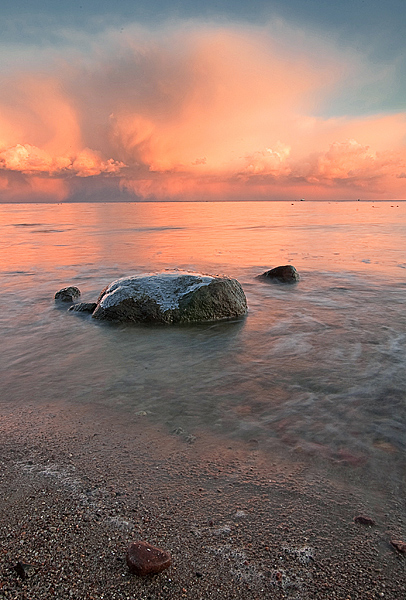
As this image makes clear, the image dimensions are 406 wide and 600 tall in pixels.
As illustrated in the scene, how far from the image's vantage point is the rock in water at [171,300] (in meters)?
7.03

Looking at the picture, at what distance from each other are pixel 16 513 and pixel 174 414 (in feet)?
5.55

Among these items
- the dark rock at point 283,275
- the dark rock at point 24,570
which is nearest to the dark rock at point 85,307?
the dark rock at point 283,275

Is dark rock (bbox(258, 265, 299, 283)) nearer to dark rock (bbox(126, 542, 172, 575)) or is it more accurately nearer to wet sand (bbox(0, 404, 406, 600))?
wet sand (bbox(0, 404, 406, 600))

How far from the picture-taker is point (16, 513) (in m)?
2.51

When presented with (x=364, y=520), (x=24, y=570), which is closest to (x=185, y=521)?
(x=24, y=570)

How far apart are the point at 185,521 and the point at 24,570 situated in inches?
37.2

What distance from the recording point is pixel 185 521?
2479 mm

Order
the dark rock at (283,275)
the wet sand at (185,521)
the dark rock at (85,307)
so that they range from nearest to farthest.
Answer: the wet sand at (185,521) < the dark rock at (85,307) < the dark rock at (283,275)

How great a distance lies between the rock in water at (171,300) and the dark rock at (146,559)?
4.90 m

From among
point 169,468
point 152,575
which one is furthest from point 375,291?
point 152,575

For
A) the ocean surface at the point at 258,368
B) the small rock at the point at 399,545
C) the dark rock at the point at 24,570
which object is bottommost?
the ocean surface at the point at 258,368

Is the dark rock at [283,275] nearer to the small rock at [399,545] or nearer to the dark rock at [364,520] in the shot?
the dark rock at [364,520]

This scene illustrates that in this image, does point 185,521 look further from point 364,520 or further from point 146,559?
point 364,520

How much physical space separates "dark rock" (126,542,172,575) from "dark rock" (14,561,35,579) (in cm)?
51
